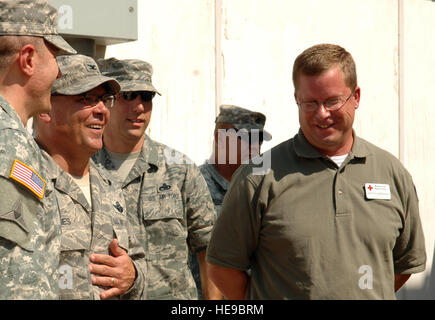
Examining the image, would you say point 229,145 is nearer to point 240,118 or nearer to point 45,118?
point 240,118

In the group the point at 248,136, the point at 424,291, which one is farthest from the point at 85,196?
the point at 424,291

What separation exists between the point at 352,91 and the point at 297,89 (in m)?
0.23

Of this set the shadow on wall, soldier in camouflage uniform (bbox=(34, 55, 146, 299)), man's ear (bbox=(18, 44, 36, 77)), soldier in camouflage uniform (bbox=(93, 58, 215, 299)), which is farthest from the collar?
the shadow on wall

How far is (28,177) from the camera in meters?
2.48

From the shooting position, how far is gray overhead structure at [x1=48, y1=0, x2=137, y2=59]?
188 inches

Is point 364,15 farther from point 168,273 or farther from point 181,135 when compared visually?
point 168,273

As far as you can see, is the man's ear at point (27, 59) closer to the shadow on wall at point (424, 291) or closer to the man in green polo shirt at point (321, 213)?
the man in green polo shirt at point (321, 213)

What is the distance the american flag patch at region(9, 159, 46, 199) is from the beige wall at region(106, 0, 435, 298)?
274 centimetres

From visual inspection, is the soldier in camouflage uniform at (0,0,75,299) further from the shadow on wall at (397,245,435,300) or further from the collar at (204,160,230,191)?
the shadow on wall at (397,245,435,300)

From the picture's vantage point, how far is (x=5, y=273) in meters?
2.40

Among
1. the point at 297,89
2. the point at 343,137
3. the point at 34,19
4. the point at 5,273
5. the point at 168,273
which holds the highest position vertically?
the point at 34,19

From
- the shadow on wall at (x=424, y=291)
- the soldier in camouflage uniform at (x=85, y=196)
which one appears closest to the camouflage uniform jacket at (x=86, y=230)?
the soldier in camouflage uniform at (x=85, y=196)
